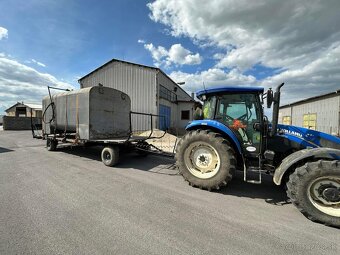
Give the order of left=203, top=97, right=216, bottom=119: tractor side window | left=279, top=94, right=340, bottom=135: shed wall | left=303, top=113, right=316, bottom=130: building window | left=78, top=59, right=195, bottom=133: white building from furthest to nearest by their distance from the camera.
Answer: left=78, top=59, right=195, bottom=133: white building < left=303, top=113, right=316, bottom=130: building window < left=279, top=94, right=340, bottom=135: shed wall < left=203, top=97, right=216, bottom=119: tractor side window

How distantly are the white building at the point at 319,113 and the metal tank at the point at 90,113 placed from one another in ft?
48.6

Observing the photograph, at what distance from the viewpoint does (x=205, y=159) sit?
14.6ft

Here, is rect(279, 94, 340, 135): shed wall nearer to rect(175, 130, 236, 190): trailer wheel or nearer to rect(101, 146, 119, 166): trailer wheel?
rect(175, 130, 236, 190): trailer wheel

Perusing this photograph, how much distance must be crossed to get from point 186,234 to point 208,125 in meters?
2.50

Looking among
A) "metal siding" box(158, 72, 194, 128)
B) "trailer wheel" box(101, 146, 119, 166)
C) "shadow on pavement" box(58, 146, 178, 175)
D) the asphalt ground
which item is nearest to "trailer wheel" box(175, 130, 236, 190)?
the asphalt ground

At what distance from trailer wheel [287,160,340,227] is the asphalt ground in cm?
21

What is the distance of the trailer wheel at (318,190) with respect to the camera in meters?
2.96

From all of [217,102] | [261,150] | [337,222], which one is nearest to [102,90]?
[217,102]

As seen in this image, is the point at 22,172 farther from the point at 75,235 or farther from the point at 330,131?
the point at 330,131

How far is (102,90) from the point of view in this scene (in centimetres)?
752

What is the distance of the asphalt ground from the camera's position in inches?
93.9

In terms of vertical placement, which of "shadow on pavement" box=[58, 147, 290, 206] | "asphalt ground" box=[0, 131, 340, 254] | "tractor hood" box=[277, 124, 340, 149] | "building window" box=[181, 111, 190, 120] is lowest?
"asphalt ground" box=[0, 131, 340, 254]

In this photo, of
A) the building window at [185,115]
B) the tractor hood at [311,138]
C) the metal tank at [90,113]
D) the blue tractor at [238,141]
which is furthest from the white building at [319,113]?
the metal tank at [90,113]

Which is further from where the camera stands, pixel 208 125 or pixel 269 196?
pixel 208 125
